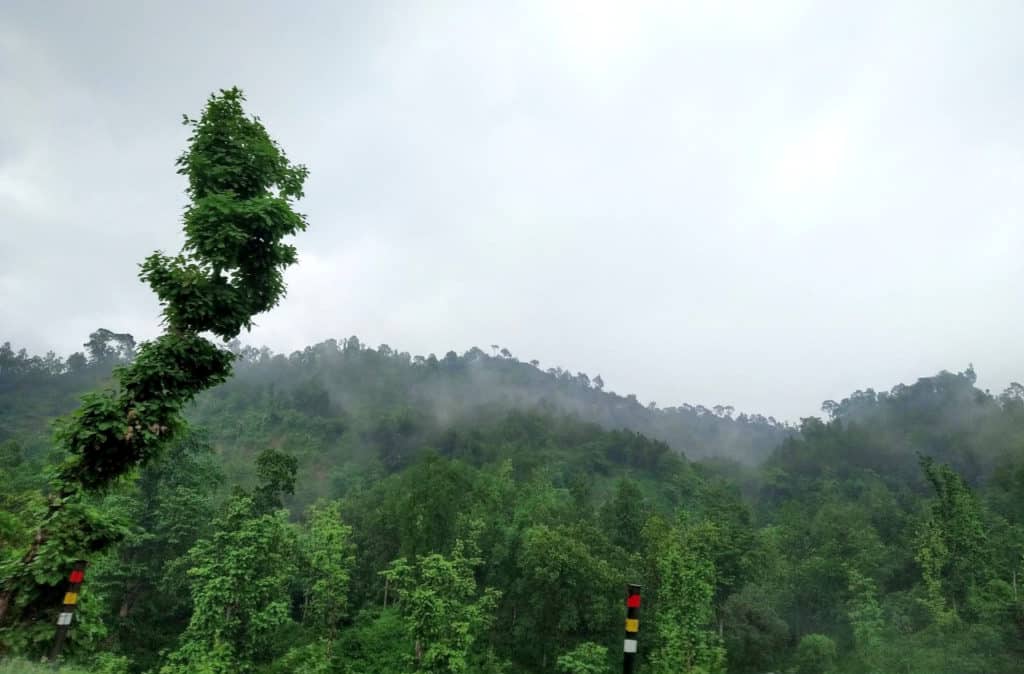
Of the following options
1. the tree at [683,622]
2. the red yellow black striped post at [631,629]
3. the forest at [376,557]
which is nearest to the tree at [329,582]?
the forest at [376,557]

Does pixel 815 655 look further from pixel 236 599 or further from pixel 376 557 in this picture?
pixel 236 599

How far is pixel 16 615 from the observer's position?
12.3 meters

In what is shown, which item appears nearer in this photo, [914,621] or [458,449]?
[914,621]

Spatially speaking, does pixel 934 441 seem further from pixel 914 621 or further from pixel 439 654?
pixel 439 654

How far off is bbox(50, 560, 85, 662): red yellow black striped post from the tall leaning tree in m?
0.20

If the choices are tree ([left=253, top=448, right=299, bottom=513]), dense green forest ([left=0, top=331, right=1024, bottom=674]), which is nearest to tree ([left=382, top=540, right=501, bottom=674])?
dense green forest ([left=0, top=331, right=1024, bottom=674])

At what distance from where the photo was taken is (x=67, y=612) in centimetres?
1234

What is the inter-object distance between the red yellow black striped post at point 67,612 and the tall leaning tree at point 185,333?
0.67 ft

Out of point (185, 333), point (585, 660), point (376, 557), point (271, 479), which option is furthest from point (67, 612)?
point (376, 557)

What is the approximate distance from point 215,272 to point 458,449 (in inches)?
4497

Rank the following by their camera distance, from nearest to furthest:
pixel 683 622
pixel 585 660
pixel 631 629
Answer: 1. pixel 631 629
2. pixel 683 622
3. pixel 585 660

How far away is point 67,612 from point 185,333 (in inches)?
242

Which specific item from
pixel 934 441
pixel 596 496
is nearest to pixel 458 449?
pixel 596 496

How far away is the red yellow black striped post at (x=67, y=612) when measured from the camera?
12.2 m
